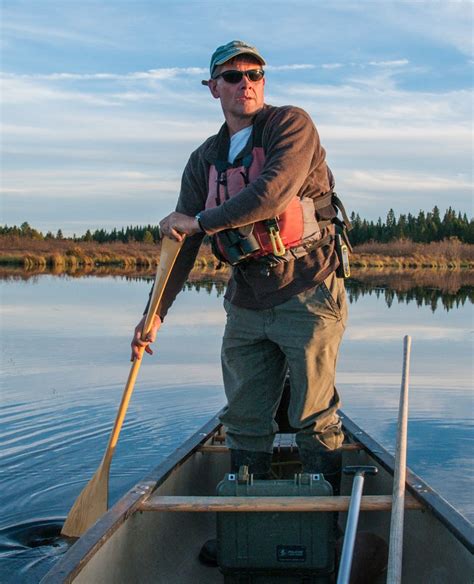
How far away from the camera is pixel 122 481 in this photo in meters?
5.98

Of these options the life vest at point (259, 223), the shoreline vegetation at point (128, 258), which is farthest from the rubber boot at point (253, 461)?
the shoreline vegetation at point (128, 258)

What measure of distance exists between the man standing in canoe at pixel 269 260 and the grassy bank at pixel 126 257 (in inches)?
1528

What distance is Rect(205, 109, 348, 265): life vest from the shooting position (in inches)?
142

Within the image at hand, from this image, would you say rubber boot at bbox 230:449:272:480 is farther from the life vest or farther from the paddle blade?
the life vest

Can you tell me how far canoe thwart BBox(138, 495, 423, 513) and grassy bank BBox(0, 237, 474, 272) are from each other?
39.5 meters

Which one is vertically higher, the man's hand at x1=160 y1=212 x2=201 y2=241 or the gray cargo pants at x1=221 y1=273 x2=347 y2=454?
the man's hand at x1=160 y1=212 x2=201 y2=241

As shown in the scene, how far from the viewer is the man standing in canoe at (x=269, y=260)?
11.7ft

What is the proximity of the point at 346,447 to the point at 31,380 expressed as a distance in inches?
229

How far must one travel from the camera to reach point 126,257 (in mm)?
52312

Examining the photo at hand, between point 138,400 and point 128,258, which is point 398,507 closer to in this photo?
point 138,400

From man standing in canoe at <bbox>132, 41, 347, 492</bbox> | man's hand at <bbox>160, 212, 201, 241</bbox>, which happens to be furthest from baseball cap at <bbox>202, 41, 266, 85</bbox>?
man's hand at <bbox>160, 212, 201, 241</bbox>

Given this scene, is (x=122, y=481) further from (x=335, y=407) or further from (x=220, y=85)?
(x=220, y=85)

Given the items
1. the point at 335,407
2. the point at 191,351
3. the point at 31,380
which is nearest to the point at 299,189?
the point at 335,407

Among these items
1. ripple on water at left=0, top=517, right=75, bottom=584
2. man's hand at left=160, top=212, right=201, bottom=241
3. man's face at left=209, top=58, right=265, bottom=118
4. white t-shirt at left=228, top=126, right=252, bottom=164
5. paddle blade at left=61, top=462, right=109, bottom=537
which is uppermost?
man's face at left=209, top=58, right=265, bottom=118
